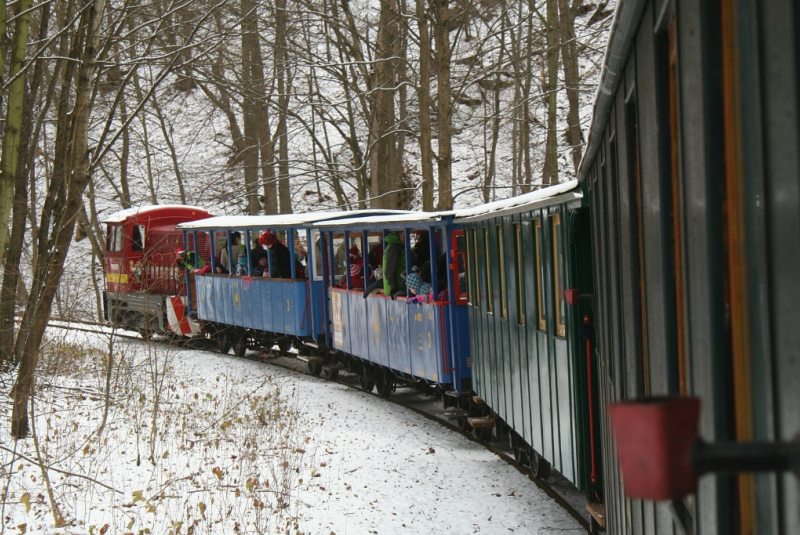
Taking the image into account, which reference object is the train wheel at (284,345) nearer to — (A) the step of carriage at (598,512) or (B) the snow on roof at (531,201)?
(B) the snow on roof at (531,201)

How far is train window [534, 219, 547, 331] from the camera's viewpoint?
7.11 metres

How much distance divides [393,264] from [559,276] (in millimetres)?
5985

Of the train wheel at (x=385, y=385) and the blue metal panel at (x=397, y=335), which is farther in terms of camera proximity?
the train wheel at (x=385, y=385)

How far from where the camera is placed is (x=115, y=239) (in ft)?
77.8

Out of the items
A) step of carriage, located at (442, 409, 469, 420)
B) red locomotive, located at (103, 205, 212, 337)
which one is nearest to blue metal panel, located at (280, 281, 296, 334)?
red locomotive, located at (103, 205, 212, 337)

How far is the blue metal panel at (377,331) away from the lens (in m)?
13.3

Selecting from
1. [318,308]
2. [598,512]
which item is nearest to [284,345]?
[318,308]

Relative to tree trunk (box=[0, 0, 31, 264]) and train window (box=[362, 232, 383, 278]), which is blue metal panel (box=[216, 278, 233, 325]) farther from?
tree trunk (box=[0, 0, 31, 264])

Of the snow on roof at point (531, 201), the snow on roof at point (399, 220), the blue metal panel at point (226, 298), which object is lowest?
the blue metal panel at point (226, 298)

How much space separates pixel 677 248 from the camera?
223 centimetres

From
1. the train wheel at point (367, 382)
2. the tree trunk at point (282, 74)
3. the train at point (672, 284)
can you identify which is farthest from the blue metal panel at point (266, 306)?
the train at point (672, 284)

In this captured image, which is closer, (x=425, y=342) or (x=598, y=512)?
(x=598, y=512)

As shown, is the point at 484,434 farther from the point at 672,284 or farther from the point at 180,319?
the point at 180,319

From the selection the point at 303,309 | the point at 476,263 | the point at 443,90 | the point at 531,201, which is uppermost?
the point at 443,90
